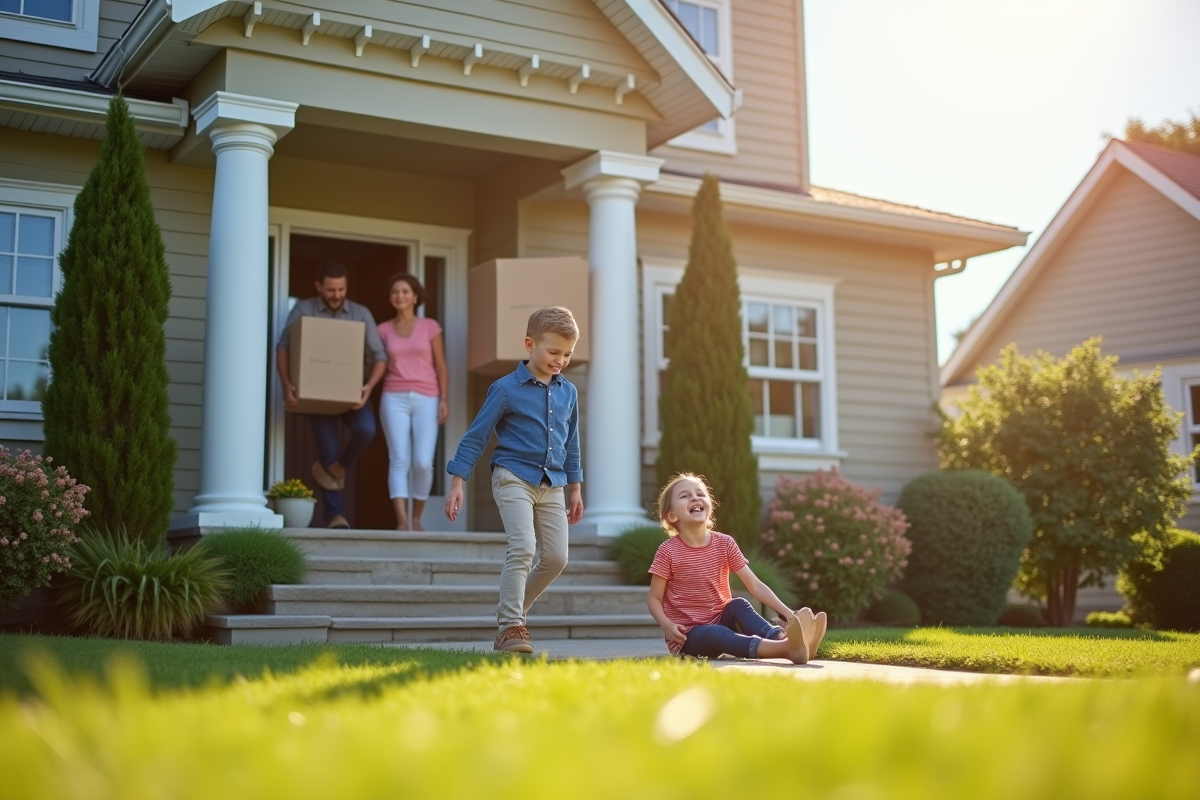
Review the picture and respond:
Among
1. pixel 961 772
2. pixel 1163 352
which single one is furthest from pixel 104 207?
pixel 1163 352

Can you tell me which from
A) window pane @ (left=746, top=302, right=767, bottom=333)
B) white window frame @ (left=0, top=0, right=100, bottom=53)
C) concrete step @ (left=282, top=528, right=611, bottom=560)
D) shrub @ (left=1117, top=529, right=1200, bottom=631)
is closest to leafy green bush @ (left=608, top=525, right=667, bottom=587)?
concrete step @ (left=282, top=528, right=611, bottom=560)

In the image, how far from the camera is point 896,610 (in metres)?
10.9

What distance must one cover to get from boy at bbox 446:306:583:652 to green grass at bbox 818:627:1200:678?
1.50 m

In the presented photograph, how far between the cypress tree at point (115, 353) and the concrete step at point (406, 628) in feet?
3.41

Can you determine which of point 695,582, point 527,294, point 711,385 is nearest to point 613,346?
point 527,294

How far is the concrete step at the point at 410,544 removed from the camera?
8.38 m

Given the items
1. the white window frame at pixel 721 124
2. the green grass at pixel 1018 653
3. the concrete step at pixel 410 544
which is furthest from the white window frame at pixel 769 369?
the green grass at pixel 1018 653

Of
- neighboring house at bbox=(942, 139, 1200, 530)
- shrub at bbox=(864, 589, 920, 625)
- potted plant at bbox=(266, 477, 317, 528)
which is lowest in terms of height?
shrub at bbox=(864, 589, 920, 625)

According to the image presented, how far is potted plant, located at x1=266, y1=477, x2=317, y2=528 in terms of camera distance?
8.88 metres

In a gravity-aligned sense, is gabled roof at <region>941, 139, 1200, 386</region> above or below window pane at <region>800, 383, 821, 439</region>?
above

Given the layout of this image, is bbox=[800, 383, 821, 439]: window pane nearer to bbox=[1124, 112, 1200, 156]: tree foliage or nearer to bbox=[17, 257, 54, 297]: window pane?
bbox=[17, 257, 54, 297]: window pane

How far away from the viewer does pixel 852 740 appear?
1.95 m

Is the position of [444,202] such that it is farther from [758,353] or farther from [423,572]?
[423,572]

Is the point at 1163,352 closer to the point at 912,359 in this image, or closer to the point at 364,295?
the point at 912,359
